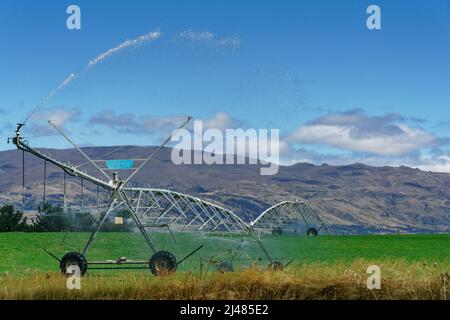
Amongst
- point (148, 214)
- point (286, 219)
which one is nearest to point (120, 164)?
point (148, 214)

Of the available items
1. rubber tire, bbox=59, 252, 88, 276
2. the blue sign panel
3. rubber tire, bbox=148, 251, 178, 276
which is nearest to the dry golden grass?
rubber tire, bbox=59, 252, 88, 276

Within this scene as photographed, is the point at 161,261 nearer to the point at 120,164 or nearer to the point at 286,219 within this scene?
the point at 120,164

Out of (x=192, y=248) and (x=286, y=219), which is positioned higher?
(x=286, y=219)

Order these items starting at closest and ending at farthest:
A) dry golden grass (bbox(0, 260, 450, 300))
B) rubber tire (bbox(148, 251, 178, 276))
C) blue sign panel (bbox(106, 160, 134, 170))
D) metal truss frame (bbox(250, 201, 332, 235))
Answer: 1. dry golden grass (bbox(0, 260, 450, 300))
2. blue sign panel (bbox(106, 160, 134, 170))
3. rubber tire (bbox(148, 251, 178, 276))
4. metal truss frame (bbox(250, 201, 332, 235))

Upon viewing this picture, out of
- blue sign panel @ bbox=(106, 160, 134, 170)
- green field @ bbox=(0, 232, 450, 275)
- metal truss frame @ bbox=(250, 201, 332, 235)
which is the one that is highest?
blue sign panel @ bbox=(106, 160, 134, 170)

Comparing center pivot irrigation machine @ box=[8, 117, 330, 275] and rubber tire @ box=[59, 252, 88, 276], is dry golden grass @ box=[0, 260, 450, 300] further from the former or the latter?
rubber tire @ box=[59, 252, 88, 276]

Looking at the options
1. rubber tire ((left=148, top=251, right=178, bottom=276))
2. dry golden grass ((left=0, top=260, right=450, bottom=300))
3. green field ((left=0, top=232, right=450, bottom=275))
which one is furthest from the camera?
green field ((left=0, top=232, right=450, bottom=275))

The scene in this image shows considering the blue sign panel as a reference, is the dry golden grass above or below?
below

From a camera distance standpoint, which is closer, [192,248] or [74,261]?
[74,261]

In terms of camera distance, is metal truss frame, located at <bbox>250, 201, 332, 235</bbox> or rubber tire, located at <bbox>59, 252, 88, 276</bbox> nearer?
rubber tire, located at <bbox>59, 252, 88, 276</bbox>
